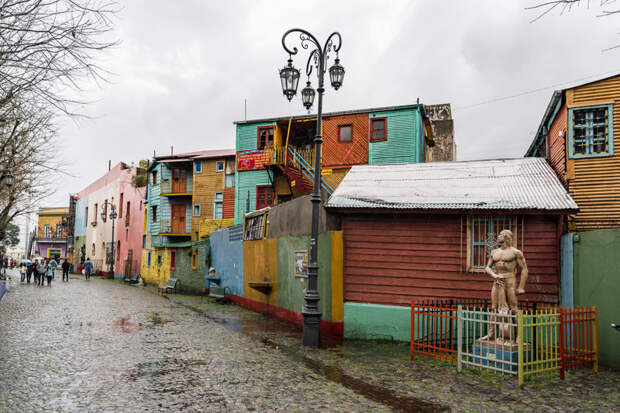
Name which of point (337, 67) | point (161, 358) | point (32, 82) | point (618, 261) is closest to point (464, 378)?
point (618, 261)

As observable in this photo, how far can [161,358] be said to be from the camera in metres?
9.55

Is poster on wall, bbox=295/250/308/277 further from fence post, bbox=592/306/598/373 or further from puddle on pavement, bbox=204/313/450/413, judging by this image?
fence post, bbox=592/306/598/373

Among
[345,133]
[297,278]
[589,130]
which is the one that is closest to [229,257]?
[345,133]

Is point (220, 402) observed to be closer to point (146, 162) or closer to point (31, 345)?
point (31, 345)

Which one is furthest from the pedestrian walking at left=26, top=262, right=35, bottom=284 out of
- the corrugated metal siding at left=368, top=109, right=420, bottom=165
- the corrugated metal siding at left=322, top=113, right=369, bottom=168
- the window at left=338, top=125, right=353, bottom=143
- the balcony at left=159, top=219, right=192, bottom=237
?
the corrugated metal siding at left=368, top=109, right=420, bottom=165

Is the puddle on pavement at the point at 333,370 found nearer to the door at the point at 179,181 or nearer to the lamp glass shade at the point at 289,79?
the lamp glass shade at the point at 289,79

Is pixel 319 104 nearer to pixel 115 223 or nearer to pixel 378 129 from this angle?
pixel 378 129

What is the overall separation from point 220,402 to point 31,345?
634 cm

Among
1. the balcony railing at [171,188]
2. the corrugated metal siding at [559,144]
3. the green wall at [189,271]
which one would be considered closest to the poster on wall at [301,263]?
the corrugated metal siding at [559,144]

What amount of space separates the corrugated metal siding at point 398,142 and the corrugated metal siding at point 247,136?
7.07 m

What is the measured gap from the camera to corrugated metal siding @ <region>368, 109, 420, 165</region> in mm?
23828

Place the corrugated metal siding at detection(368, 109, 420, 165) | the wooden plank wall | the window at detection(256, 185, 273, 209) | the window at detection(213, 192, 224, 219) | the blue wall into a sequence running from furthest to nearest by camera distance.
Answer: the window at detection(213, 192, 224, 219), the window at detection(256, 185, 273, 209), the corrugated metal siding at detection(368, 109, 420, 165), the blue wall, the wooden plank wall

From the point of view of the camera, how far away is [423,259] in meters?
12.2

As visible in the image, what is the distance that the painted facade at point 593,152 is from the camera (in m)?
13.3
